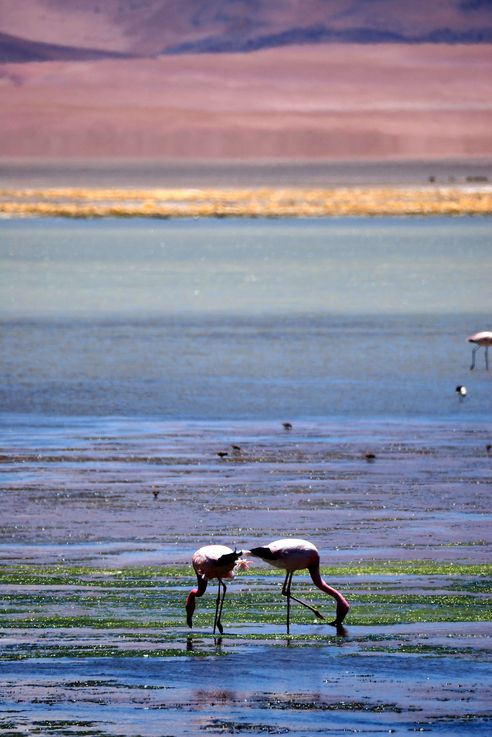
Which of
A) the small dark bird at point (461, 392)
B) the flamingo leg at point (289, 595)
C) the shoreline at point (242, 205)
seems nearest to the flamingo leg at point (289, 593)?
the flamingo leg at point (289, 595)

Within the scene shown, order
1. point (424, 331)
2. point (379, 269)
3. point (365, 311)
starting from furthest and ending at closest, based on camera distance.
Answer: point (379, 269)
point (365, 311)
point (424, 331)

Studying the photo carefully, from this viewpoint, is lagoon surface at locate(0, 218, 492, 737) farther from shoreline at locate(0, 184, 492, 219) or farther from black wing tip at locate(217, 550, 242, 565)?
shoreline at locate(0, 184, 492, 219)

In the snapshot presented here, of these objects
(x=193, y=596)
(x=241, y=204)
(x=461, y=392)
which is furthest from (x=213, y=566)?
(x=241, y=204)

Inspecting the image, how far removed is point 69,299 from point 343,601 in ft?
114

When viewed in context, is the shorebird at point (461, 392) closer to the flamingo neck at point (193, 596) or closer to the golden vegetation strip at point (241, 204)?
the flamingo neck at point (193, 596)

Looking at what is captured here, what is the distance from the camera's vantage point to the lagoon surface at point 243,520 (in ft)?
28.7

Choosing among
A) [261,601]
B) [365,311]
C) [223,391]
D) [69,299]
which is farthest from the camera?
[69,299]

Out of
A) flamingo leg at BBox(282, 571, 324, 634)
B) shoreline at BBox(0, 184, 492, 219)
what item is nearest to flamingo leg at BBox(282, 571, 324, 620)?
flamingo leg at BBox(282, 571, 324, 634)

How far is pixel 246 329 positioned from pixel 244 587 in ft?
74.4

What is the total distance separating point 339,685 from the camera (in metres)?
8.93

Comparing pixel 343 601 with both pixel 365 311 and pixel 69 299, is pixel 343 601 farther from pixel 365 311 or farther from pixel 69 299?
pixel 69 299

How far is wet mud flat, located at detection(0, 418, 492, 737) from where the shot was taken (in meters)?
8.58

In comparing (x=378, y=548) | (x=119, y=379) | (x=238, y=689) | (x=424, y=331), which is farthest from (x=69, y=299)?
(x=238, y=689)

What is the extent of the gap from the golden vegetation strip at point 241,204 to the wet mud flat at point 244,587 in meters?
91.0
